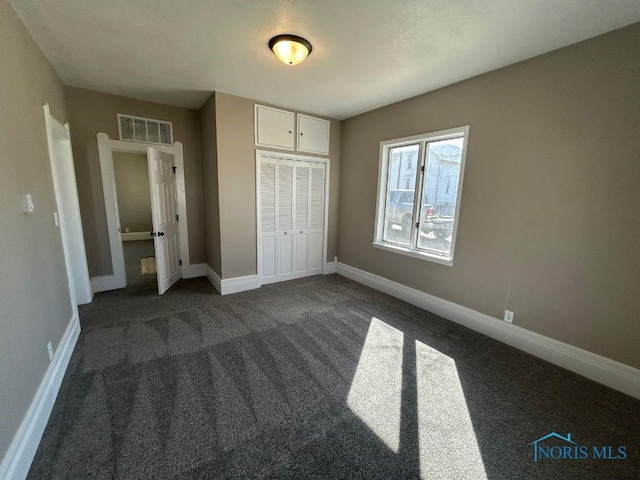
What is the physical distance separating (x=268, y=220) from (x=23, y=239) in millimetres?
2635

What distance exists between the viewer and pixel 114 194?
12.0 feet

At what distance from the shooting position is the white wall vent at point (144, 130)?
3.62 meters

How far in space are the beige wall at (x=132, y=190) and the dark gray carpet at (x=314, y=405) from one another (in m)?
5.12

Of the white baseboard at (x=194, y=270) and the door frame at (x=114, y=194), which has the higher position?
the door frame at (x=114, y=194)

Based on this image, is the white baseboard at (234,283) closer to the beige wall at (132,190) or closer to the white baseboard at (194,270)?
the white baseboard at (194,270)

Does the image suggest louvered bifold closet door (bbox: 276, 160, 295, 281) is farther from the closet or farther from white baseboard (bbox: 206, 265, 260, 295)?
white baseboard (bbox: 206, 265, 260, 295)

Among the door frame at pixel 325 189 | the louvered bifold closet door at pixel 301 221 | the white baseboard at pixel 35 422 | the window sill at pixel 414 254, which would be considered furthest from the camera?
the louvered bifold closet door at pixel 301 221

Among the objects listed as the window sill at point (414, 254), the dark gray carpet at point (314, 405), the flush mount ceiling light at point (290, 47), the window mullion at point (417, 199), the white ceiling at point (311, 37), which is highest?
the white ceiling at point (311, 37)

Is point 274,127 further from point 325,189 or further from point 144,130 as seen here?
point 144,130

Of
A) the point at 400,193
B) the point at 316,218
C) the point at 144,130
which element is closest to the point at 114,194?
the point at 144,130

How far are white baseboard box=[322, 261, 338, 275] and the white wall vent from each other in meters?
3.25

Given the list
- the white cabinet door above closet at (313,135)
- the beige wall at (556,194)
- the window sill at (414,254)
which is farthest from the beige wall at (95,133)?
the beige wall at (556,194)

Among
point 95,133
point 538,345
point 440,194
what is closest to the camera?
point 538,345

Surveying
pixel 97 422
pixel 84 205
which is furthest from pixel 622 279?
pixel 84 205
